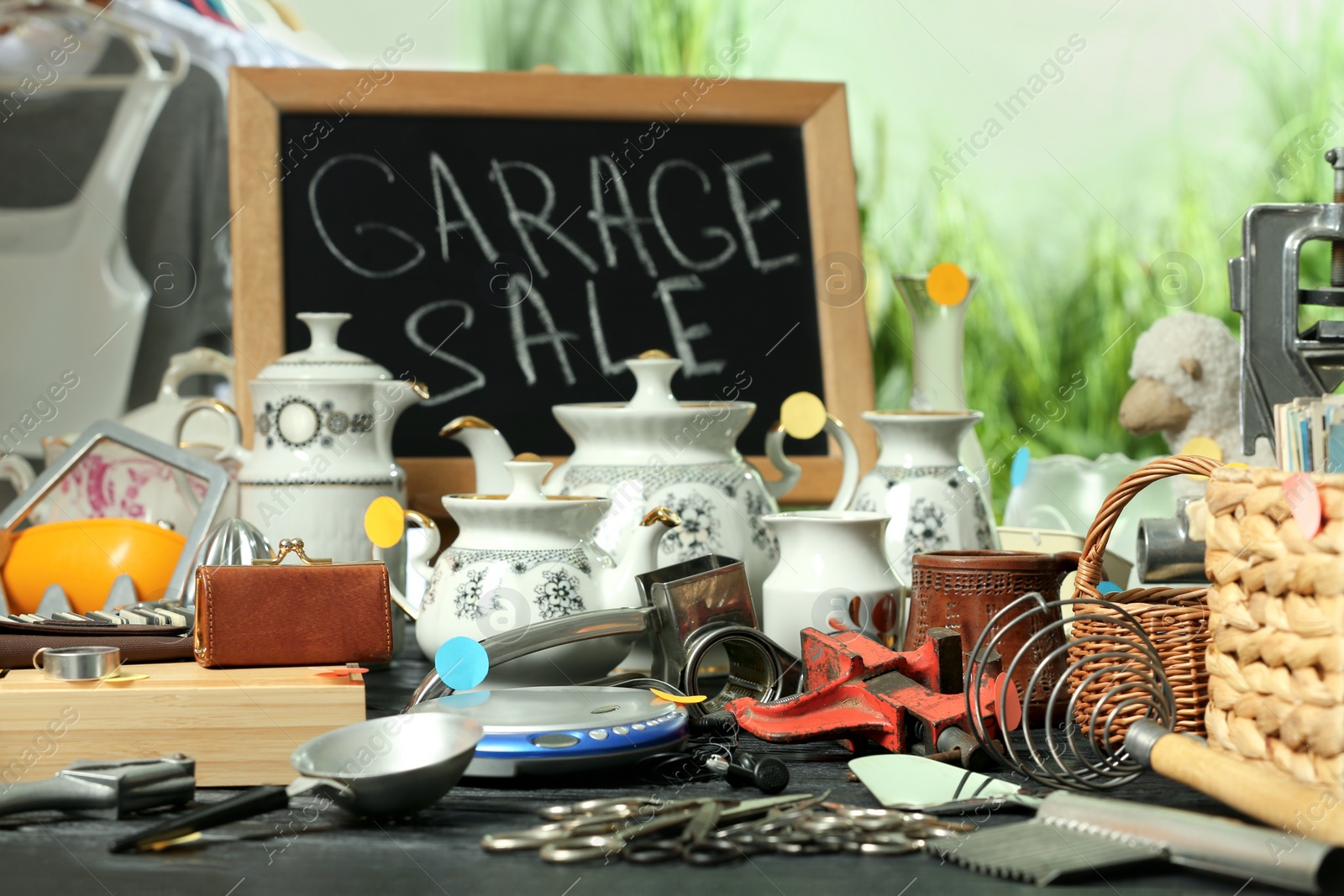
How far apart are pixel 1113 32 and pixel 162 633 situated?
1343mm

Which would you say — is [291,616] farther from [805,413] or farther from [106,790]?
[805,413]

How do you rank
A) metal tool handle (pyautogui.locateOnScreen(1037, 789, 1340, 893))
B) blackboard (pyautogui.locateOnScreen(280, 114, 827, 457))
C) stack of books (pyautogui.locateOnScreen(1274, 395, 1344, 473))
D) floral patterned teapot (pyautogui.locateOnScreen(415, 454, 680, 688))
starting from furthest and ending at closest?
blackboard (pyautogui.locateOnScreen(280, 114, 827, 457)), floral patterned teapot (pyautogui.locateOnScreen(415, 454, 680, 688)), stack of books (pyautogui.locateOnScreen(1274, 395, 1344, 473)), metal tool handle (pyautogui.locateOnScreen(1037, 789, 1340, 893))

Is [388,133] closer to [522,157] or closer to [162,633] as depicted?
[522,157]

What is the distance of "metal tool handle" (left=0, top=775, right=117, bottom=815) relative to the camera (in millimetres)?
564

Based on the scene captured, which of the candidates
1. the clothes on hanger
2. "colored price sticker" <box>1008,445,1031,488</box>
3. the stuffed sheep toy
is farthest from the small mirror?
the stuffed sheep toy

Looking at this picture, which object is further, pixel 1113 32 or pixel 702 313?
pixel 1113 32

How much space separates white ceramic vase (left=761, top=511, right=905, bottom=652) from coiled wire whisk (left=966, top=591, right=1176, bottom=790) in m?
0.09

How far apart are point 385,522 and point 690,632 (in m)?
0.24

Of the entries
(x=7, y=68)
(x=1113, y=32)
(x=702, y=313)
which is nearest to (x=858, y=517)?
(x=702, y=313)

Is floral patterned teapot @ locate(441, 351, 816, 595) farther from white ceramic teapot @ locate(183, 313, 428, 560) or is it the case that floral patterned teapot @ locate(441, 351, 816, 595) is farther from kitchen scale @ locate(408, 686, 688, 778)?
kitchen scale @ locate(408, 686, 688, 778)

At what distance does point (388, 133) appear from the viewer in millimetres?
1334

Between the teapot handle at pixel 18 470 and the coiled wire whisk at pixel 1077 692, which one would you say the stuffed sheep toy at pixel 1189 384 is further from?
the teapot handle at pixel 18 470

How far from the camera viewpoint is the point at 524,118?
1.37 m

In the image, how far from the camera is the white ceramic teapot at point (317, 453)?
102 cm
